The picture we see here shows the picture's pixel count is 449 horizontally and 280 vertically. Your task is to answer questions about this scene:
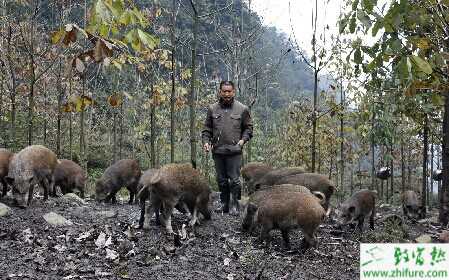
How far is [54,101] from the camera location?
23.7m

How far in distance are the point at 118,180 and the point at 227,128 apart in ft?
11.7

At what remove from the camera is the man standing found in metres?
9.84

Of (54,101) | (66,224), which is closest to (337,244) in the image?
(66,224)

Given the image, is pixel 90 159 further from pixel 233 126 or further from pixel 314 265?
pixel 314 265

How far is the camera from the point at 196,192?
8.62m

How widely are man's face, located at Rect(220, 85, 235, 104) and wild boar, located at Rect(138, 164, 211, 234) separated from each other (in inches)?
71.5

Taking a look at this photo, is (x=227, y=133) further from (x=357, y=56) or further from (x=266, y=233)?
(x=357, y=56)

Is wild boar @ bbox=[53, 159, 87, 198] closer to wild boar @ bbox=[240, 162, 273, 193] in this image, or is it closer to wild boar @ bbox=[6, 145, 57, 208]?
wild boar @ bbox=[6, 145, 57, 208]

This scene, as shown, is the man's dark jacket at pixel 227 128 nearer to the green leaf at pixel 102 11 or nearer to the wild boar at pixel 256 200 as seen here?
the wild boar at pixel 256 200

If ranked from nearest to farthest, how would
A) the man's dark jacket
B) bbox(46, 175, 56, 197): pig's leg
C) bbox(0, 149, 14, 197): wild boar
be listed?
the man's dark jacket → bbox(0, 149, 14, 197): wild boar → bbox(46, 175, 56, 197): pig's leg

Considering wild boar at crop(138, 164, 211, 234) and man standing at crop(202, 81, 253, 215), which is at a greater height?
man standing at crop(202, 81, 253, 215)

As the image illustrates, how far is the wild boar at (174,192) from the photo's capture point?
8.02m

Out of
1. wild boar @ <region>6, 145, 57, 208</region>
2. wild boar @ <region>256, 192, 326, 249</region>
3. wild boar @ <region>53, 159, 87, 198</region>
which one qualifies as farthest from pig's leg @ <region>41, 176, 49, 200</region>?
wild boar @ <region>256, 192, 326, 249</region>

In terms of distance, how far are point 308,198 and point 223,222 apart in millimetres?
2154
